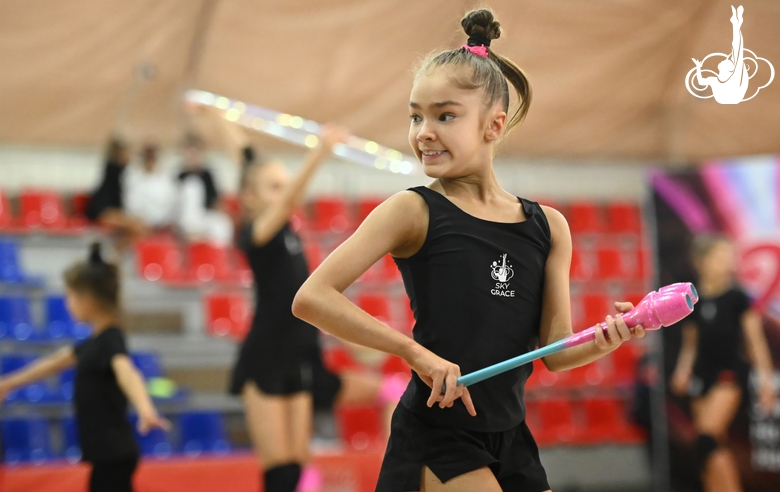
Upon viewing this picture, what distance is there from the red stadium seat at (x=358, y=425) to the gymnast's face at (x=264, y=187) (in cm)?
294

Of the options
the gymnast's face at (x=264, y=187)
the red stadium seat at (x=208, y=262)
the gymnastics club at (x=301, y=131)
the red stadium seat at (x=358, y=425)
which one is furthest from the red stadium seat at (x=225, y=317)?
the gymnast's face at (x=264, y=187)

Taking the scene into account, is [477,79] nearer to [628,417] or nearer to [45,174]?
[628,417]

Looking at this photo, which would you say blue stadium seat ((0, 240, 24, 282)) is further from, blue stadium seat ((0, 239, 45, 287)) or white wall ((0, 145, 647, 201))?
white wall ((0, 145, 647, 201))

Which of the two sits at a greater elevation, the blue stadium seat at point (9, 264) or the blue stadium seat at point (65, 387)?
the blue stadium seat at point (9, 264)

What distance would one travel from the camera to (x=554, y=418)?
7.56 meters

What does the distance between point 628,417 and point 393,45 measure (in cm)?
428

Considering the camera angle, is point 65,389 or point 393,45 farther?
point 65,389

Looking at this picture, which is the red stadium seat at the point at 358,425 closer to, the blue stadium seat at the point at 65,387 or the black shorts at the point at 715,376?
the blue stadium seat at the point at 65,387

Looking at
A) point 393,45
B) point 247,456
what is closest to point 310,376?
point 247,456

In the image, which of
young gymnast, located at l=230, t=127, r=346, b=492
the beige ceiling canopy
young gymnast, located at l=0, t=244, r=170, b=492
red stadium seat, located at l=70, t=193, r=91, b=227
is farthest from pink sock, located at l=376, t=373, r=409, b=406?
red stadium seat, located at l=70, t=193, r=91, b=227

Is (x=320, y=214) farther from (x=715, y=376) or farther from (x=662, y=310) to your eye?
(x=662, y=310)

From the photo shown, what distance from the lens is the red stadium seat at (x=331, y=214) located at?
782cm

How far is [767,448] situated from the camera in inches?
214

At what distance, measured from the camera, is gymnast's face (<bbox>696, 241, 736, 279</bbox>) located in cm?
562
